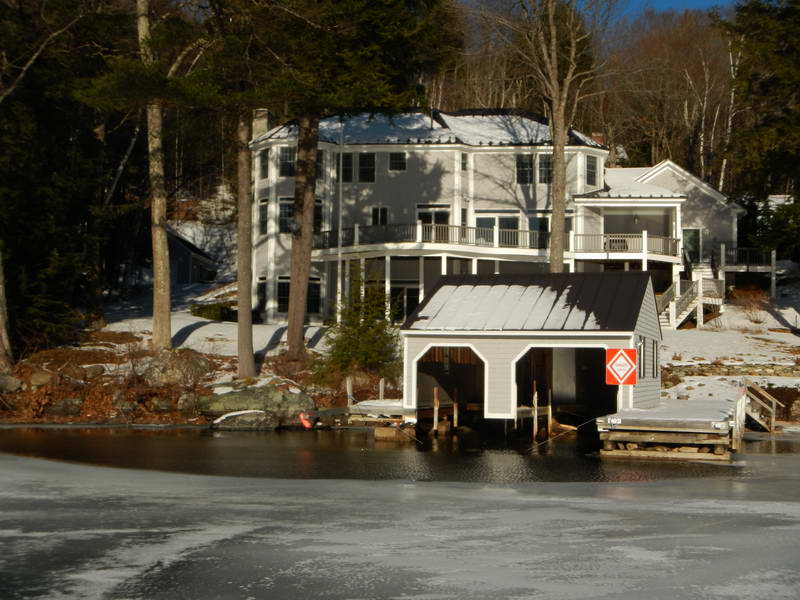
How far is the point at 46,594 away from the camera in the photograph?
40.3 ft

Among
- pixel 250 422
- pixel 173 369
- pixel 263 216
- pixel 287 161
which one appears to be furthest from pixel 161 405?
pixel 287 161

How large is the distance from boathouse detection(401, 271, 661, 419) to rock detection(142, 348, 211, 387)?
29.2ft

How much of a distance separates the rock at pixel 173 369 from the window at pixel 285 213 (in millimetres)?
14186

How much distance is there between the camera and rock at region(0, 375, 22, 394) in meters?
37.8

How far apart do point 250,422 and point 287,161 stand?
2135cm

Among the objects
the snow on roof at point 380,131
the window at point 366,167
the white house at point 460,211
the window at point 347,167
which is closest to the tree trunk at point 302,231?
the white house at point 460,211

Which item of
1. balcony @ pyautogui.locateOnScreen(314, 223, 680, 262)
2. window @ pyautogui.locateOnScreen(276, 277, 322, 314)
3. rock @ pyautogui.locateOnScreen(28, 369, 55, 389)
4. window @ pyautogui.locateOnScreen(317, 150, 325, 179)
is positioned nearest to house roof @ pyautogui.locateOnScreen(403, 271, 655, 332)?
rock @ pyautogui.locateOnScreen(28, 369, 55, 389)

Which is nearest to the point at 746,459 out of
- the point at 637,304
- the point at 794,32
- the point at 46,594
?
the point at 637,304

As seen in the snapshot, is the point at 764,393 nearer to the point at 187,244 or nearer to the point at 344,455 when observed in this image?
the point at 344,455

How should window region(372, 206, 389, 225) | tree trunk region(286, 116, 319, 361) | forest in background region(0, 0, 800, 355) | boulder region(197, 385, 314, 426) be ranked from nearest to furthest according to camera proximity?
boulder region(197, 385, 314, 426), forest in background region(0, 0, 800, 355), tree trunk region(286, 116, 319, 361), window region(372, 206, 389, 225)

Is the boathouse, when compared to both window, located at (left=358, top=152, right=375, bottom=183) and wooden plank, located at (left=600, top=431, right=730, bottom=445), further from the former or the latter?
window, located at (left=358, top=152, right=375, bottom=183)

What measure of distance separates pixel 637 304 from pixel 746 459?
586cm

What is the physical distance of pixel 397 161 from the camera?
180ft

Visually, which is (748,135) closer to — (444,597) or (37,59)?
(37,59)
